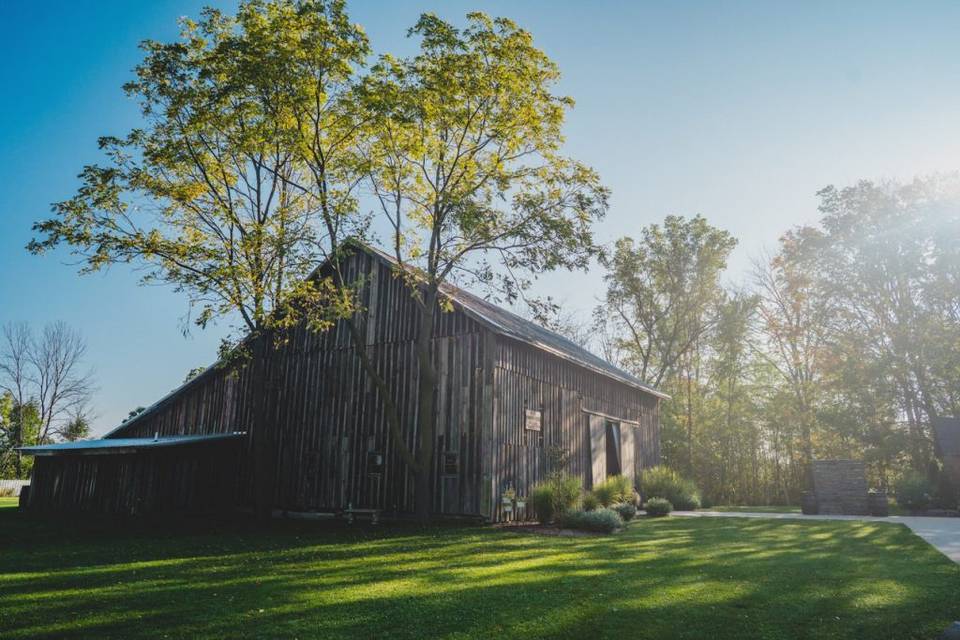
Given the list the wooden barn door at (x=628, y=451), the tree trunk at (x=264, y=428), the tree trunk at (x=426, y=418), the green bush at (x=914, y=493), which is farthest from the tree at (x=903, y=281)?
the tree trunk at (x=264, y=428)

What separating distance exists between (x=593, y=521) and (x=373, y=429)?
22.4ft

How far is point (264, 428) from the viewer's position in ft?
57.2

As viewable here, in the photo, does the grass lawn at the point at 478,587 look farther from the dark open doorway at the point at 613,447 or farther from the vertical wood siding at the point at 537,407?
the dark open doorway at the point at 613,447

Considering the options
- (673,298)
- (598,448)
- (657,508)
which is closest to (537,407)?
(598,448)

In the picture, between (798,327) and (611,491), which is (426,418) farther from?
(798,327)

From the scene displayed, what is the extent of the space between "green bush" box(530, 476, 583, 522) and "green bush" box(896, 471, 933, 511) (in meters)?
12.5

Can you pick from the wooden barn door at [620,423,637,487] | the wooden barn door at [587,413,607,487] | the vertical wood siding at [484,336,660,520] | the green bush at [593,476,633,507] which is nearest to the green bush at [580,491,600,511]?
the green bush at [593,476,633,507]

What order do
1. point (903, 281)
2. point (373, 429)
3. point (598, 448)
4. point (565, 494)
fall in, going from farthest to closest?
point (903, 281) → point (598, 448) → point (373, 429) → point (565, 494)

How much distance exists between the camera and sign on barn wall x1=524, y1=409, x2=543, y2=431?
15.7 m

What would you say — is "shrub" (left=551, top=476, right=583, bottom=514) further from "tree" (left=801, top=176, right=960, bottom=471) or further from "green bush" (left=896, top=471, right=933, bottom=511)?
"tree" (left=801, top=176, right=960, bottom=471)

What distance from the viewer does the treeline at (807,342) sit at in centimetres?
2658

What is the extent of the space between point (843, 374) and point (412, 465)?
23.1 meters

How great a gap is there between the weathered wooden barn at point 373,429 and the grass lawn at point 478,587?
3.64m

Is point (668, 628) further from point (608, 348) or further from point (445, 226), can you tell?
point (608, 348)
